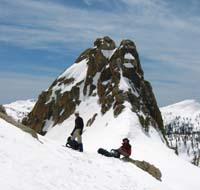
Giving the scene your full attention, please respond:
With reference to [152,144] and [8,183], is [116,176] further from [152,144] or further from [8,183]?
[152,144]

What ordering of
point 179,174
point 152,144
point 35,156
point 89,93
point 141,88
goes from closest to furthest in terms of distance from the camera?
point 35,156 < point 179,174 < point 152,144 < point 141,88 < point 89,93

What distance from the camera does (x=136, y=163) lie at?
1257 inches

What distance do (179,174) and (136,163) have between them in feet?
56.7

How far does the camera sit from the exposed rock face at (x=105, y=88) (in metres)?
89.4

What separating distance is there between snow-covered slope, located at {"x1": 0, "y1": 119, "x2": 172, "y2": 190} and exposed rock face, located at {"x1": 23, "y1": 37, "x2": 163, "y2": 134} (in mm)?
54512

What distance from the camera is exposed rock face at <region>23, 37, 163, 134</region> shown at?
89438mm

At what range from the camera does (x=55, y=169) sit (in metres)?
20.2

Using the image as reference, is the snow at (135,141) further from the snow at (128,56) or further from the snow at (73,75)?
the snow at (73,75)

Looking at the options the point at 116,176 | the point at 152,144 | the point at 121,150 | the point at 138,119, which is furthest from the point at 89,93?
the point at 116,176

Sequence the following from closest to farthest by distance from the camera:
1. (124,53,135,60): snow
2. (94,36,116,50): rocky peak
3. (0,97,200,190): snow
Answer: (0,97,200,190): snow → (124,53,135,60): snow → (94,36,116,50): rocky peak

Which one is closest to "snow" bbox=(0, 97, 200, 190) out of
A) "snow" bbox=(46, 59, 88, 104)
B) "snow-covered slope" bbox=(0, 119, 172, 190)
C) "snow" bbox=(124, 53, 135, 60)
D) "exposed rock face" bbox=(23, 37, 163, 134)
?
"snow-covered slope" bbox=(0, 119, 172, 190)

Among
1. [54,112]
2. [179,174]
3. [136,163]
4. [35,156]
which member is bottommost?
[54,112]

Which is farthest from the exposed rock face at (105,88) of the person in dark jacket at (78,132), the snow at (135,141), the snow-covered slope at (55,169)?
the snow-covered slope at (55,169)

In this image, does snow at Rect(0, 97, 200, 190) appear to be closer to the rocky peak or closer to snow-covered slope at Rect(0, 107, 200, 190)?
snow-covered slope at Rect(0, 107, 200, 190)
